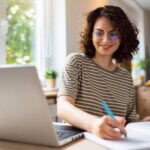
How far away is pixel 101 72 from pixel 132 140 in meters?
0.57

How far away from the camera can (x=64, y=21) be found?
9.39 ft

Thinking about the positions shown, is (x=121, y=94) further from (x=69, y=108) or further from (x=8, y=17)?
(x=8, y=17)

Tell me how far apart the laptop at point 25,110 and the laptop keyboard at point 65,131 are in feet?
0.05

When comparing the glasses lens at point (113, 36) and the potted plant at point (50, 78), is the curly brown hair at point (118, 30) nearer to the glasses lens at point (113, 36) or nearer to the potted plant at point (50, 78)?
the glasses lens at point (113, 36)

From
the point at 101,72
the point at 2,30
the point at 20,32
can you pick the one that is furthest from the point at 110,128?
the point at 20,32

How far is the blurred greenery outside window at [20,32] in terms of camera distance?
2.61 metres

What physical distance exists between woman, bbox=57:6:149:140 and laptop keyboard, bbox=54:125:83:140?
12cm

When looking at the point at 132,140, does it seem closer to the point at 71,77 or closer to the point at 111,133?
the point at 111,133

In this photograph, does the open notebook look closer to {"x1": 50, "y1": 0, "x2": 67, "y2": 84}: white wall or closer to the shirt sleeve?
the shirt sleeve

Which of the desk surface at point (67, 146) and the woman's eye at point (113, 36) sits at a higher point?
the woman's eye at point (113, 36)

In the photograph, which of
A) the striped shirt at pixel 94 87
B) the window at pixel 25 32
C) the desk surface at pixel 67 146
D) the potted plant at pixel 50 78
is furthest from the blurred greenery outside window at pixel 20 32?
the desk surface at pixel 67 146

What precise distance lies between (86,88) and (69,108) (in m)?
0.27

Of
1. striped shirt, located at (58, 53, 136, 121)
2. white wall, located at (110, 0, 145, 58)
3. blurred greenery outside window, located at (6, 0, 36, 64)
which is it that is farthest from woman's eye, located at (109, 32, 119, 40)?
white wall, located at (110, 0, 145, 58)

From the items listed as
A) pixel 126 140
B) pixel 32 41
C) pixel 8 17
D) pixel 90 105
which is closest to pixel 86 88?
pixel 90 105
